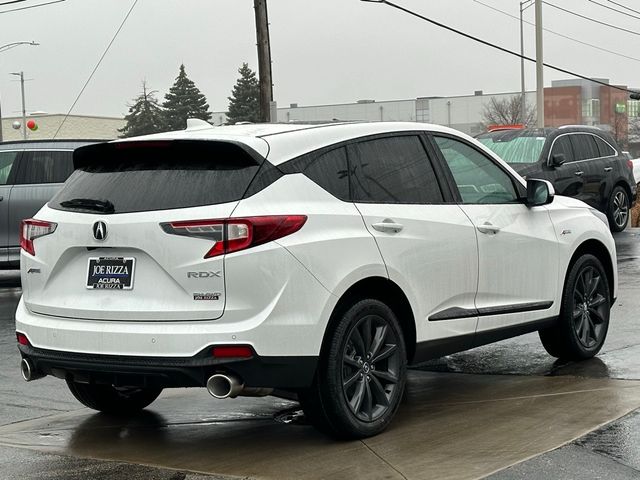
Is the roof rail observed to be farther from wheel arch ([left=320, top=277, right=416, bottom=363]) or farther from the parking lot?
the parking lot

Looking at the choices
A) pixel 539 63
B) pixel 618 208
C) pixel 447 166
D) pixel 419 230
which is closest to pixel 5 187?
pixel 447 166

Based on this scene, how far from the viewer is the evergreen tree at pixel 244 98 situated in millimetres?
100500

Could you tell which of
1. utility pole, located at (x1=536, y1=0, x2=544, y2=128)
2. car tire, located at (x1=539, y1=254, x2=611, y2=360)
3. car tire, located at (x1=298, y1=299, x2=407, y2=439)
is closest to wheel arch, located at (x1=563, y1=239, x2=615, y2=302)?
car tire, located at (x1=539, y1=254, x2=611, y2=360)

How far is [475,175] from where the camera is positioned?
7.45m

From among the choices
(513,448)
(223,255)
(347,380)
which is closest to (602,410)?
(513,448)

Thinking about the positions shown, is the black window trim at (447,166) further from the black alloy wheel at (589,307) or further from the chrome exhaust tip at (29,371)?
the chrome exhaust tip at (29,371)

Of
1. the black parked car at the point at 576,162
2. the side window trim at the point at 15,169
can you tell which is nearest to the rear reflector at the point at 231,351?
the side window trim at the point at 15,169

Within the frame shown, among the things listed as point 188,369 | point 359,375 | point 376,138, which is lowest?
point 359,375

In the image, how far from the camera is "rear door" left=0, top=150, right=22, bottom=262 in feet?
47.8

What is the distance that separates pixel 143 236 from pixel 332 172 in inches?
45.4

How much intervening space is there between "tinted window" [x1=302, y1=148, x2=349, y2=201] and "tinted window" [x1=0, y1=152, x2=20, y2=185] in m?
9.37

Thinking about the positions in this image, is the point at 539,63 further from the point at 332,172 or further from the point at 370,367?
the point at 370,367

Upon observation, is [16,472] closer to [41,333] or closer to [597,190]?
[41,333]

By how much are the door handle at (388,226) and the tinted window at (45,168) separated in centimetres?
915
